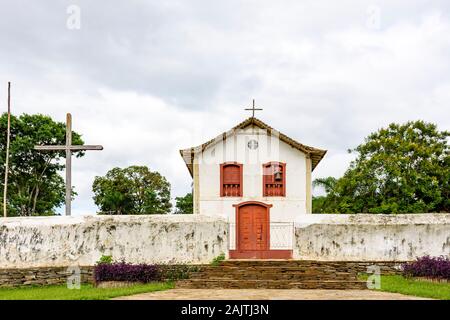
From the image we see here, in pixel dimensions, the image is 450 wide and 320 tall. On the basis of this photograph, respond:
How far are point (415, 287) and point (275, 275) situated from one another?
3.31 metres

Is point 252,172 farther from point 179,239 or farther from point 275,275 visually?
point 275,275

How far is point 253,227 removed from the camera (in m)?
20.1

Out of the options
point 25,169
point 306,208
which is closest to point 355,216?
point 306,208

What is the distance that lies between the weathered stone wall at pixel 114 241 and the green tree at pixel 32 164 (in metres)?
15.7

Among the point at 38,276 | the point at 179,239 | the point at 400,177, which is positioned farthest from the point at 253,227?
the point at 400,177

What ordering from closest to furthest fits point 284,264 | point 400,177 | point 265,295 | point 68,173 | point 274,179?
point 265,295
point 284,264
point 68,173
point 274,179
point 400,177

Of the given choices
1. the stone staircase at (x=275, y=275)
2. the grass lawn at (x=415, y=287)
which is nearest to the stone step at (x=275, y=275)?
the stone staircase at (x=275, y=275)

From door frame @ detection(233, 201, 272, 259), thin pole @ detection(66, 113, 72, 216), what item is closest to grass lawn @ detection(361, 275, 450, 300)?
door frame @ detection(233, 201, 272, 259)

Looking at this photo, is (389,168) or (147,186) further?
(147,186)

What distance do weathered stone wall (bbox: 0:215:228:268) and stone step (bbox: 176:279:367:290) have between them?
2186 mm

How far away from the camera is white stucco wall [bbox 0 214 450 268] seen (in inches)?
597
